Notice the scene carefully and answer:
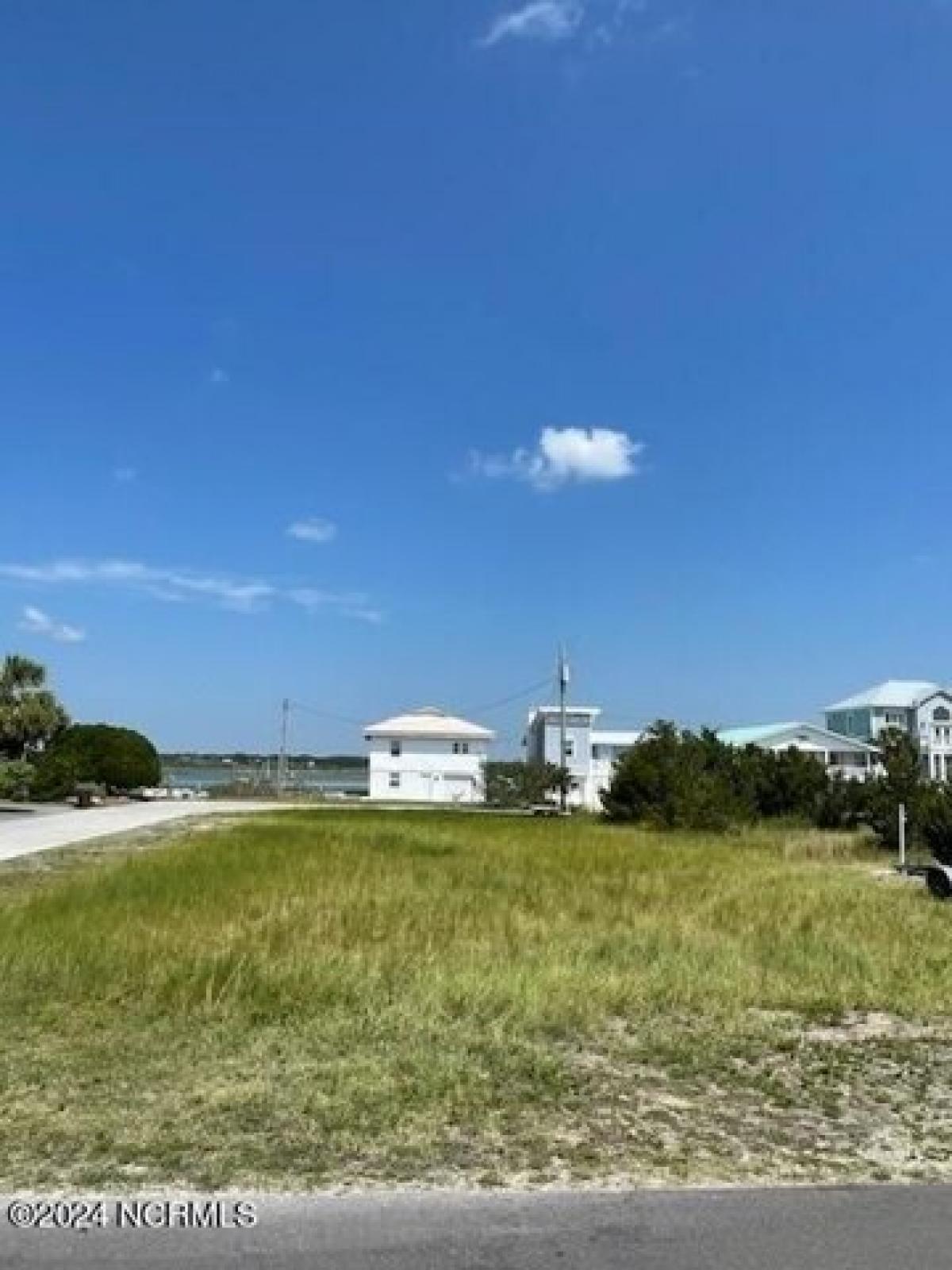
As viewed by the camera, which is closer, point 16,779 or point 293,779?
point 16,779

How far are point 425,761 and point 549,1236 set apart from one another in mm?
82695

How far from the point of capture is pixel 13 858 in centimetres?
2347

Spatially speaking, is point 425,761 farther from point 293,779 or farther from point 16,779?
point 16,779

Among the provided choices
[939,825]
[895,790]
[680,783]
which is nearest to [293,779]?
[680,783]

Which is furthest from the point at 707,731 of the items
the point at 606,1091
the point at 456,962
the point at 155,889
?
the point at 606,1091

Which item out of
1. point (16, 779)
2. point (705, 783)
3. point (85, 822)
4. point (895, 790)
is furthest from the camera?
point (16, 779)

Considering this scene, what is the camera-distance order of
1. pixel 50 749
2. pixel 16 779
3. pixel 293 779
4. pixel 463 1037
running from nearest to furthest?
pixel 463 1037
pixel 16 779
pixel 50 749
pixel 293 779

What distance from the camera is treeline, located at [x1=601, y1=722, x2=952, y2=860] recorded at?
119 ft

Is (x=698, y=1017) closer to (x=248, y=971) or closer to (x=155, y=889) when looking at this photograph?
(x=248, y=971)

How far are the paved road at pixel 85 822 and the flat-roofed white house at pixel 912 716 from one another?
44.8 metres

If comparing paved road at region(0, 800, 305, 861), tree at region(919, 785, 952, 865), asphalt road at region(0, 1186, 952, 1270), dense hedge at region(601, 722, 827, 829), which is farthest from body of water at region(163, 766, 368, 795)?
asphalt road at region(0, 1186, 952, 1270)

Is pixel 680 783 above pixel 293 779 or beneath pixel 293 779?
beneath

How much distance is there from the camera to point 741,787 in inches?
1896

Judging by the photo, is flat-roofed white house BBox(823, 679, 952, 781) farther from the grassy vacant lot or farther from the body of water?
the grassy vacant lot
